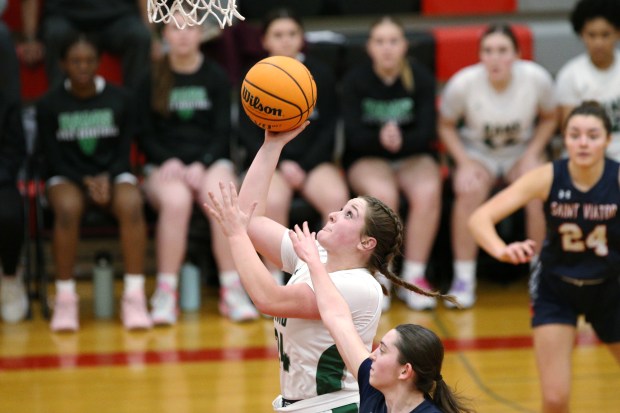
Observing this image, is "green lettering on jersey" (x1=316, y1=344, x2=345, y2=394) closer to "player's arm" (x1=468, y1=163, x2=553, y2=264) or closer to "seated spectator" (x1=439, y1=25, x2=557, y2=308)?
"player's arm" (x1=468, y1=163, x2=553, y2=264)

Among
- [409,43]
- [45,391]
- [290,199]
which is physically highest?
[409,43]

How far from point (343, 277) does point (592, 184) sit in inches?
76.7

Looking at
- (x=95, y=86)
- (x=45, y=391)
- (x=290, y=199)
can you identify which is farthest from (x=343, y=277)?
(x=95, y=86)

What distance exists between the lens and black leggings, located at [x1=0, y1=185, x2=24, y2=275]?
24.0 feet

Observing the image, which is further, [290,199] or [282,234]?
[290,199]

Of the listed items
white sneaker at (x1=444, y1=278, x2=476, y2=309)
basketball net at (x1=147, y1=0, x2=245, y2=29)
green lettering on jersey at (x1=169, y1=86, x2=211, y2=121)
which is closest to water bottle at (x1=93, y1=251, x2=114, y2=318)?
green lettering on jersey at (x1=169, y1=86, x2=211, y2=121)

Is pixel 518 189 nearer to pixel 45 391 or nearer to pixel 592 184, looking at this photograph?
pixel 592 184

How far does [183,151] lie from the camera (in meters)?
7.70

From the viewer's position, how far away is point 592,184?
525cm

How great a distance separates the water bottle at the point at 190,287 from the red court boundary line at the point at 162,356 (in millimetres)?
952

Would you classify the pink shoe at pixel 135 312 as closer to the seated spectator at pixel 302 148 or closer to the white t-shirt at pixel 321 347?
the seated spectator at pixel 302 148

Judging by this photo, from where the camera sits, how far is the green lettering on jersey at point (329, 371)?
388 centimetres

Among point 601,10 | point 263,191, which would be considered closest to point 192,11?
point 263,191

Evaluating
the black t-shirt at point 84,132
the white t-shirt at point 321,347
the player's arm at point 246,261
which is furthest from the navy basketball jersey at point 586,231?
the black t-shirt at point 84,132
